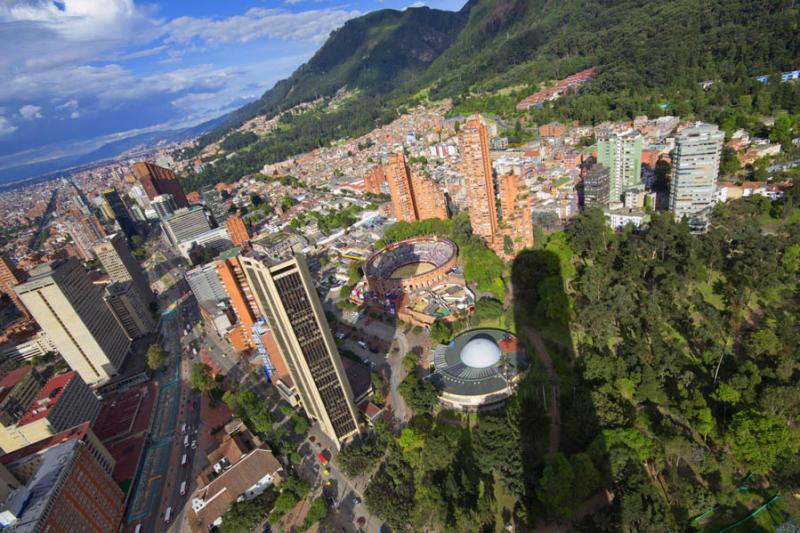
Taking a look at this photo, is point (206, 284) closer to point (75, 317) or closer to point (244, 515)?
point (75, 317)

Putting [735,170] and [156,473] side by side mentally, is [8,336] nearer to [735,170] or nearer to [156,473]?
[156,473]

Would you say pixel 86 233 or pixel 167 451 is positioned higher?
pixel 86 233

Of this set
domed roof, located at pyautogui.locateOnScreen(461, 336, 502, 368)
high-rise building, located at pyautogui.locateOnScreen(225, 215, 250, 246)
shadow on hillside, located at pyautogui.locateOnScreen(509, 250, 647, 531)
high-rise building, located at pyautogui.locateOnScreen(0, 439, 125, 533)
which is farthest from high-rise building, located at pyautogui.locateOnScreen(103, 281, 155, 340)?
shadow on hillside, located at pyautogui.locateOnScreen(509, 250, 647, 531)

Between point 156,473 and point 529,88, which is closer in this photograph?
point 156,473

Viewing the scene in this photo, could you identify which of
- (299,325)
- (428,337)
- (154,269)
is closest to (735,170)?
(428,337)

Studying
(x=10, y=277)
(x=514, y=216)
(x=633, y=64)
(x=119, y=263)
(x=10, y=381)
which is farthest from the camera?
(x=633, y=64)

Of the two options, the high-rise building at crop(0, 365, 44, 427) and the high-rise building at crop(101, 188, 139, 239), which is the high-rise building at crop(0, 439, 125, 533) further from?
the high-rise building at crop(101, 188, 139, 239)

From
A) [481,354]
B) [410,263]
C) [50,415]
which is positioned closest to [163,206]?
[410,263]
